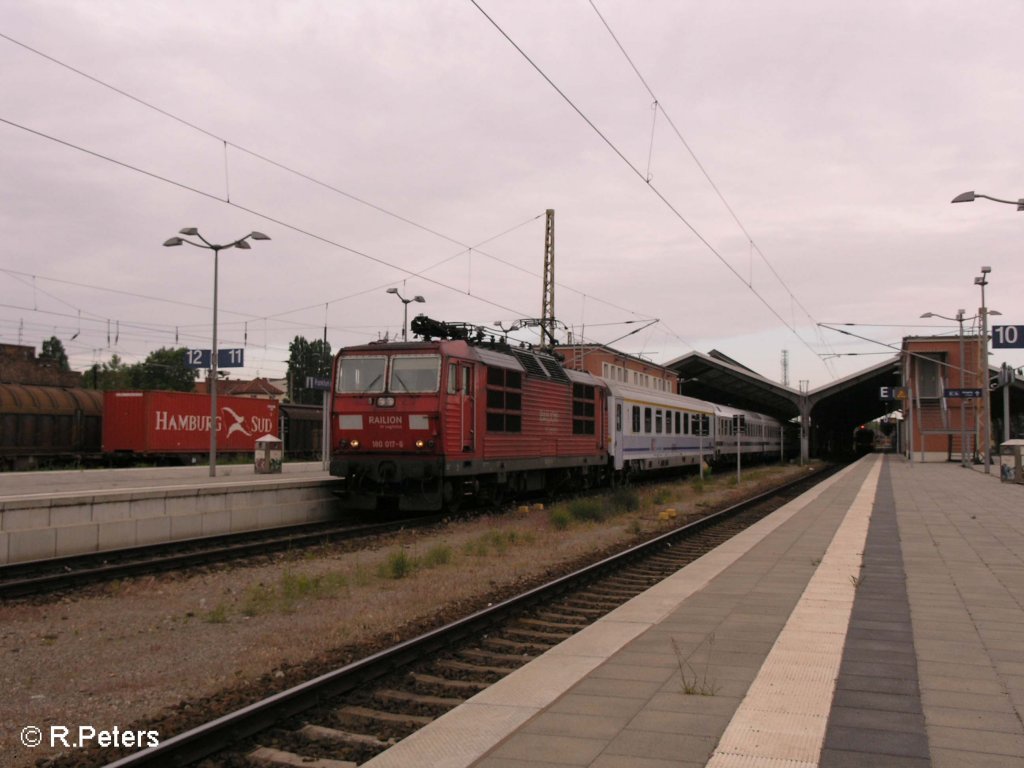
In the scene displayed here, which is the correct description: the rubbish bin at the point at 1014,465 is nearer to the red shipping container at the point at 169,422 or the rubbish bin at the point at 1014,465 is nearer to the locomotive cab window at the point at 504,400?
the locomotive cab window at the point at 504,400

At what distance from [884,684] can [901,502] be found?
1745 centimetres

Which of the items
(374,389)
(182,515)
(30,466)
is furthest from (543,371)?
(30,466)

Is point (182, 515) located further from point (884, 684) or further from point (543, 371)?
point (884, 684)

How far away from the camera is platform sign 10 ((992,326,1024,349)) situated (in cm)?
2801

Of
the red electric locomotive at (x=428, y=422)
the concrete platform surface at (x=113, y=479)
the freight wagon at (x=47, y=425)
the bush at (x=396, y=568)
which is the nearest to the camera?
the bush at (x=396, y=568)

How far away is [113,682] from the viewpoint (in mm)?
6422

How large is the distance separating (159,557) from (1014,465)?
26984 millimetres

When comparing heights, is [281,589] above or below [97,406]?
below

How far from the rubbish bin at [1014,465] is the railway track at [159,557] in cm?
2126

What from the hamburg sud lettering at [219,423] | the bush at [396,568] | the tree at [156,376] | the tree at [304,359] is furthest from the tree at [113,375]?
the bush at [396,568]

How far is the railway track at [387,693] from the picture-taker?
4.91 m

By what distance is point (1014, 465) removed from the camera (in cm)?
2911

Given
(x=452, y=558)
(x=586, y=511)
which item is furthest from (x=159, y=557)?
(x=586, y=511)

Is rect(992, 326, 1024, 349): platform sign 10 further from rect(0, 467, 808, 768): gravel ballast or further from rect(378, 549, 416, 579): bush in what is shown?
rect(378, 549, 416, 579): bush
